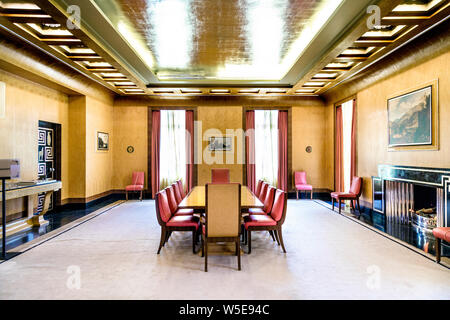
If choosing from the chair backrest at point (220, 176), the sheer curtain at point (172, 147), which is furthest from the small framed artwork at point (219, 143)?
the chair backrest at point (220, 176)

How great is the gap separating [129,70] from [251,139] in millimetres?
4069

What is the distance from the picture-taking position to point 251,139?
26.6ft

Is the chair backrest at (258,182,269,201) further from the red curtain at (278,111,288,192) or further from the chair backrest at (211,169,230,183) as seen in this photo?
the red curtain at (278,111,288,192)

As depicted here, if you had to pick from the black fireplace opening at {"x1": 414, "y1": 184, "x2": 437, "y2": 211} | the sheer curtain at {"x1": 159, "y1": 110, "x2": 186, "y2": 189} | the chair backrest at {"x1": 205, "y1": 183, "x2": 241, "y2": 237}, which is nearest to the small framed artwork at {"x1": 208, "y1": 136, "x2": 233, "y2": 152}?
the sheer curtain at {"x1": 159, "y1": 110, "x2": 186, "y2": 189}

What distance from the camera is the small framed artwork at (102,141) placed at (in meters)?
7.20

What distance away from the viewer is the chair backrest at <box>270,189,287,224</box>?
3546 millimetres

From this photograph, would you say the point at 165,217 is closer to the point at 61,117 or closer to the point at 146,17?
the point at 146,17

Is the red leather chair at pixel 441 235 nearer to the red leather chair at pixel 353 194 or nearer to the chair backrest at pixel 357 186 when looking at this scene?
the red leather chair at pixel 353 194

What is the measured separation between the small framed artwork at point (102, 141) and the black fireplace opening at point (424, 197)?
7469 mm

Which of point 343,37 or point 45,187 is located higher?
point 343,37

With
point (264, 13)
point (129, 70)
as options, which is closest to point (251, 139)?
point (129, 70)

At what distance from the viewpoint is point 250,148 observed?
26.4ft

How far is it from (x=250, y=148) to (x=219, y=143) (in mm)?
974

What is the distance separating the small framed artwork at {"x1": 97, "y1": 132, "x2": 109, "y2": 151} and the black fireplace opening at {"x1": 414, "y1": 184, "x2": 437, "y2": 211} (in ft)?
24.5
